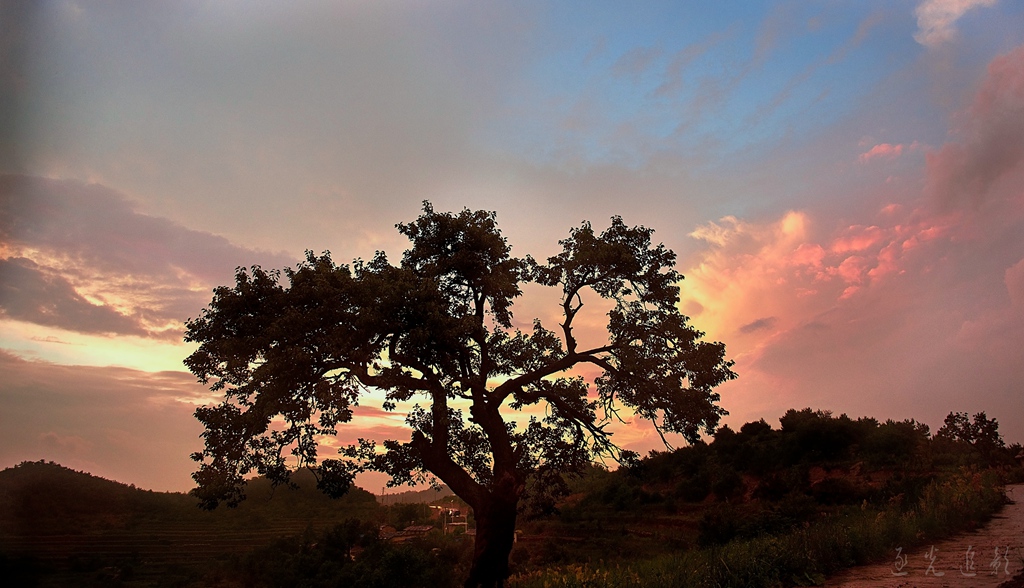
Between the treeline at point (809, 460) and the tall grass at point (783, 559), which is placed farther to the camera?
the treeline at point (809, 460)

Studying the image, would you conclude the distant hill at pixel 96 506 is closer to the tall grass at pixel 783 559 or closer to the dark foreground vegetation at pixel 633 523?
the dark foreground vegetation at pixel 633 523

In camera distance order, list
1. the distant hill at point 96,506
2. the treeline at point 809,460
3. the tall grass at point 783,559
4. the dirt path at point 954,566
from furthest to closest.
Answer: the distant hill at point 96,506, the treeline at point 809,460, the tall grass at point 783,559, the dirt path at point 954,566

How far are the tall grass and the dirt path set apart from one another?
36 cm

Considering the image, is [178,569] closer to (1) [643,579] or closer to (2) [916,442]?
(1) [643,579]

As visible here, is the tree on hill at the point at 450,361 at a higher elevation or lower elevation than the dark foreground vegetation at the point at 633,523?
higher

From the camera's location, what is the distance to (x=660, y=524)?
33094 mm

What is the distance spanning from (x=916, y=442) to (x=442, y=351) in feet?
116

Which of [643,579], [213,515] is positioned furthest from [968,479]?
[213,515]

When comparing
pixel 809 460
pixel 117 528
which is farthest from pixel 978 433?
pixel 117 528

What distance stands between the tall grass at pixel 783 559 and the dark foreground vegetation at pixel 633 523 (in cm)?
4

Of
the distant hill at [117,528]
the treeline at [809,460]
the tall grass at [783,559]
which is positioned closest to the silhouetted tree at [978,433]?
the treeline at [809,460]

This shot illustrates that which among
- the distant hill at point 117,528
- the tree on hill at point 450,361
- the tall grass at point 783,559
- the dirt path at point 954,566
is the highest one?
the tree on hill at point 450,361

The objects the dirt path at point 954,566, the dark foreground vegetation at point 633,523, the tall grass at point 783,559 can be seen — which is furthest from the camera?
the dark foreground vegetation at point 633,523

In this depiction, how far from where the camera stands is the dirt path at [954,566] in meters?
8.48
